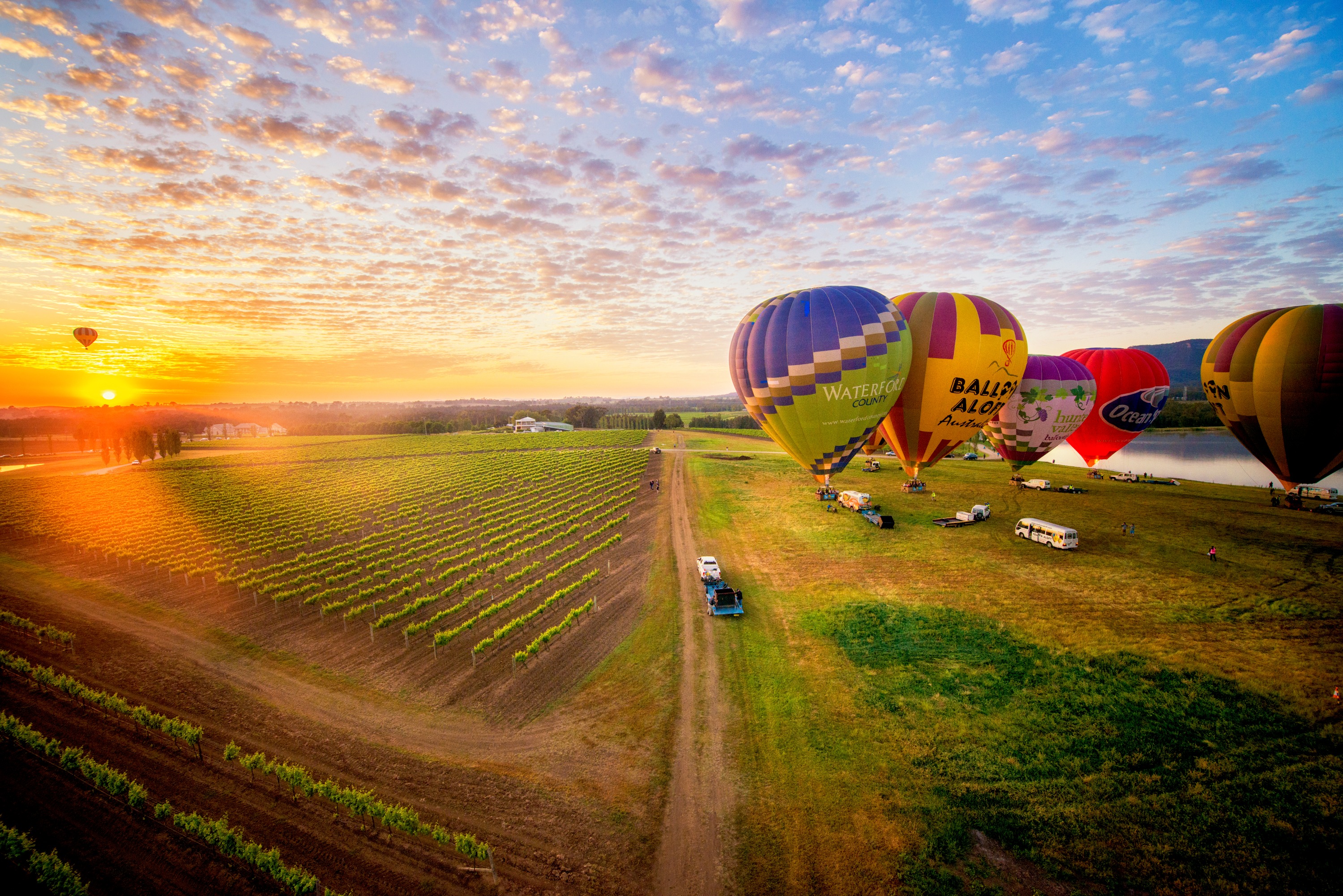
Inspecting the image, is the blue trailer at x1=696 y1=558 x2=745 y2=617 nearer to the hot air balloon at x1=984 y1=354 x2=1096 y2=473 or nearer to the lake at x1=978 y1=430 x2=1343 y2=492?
the hot air balloon at x1=984 y1=354 x2=1096 y2=473

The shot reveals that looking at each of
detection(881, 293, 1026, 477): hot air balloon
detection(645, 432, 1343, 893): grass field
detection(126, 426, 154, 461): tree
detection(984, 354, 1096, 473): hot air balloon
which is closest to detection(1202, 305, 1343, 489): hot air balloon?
detection(645, 432, 1343, 893): grass field

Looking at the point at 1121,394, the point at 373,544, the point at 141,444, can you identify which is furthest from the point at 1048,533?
the point at 141,444

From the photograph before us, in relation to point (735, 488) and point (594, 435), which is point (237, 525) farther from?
point (594, 435)

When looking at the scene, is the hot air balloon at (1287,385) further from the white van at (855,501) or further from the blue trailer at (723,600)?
the blue trailer at (723,600)

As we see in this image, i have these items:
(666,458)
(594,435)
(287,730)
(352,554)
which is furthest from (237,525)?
(594,435)

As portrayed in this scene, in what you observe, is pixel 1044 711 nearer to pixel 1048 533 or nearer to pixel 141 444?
pixel 1048 533

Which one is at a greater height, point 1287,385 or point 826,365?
point 826,365
